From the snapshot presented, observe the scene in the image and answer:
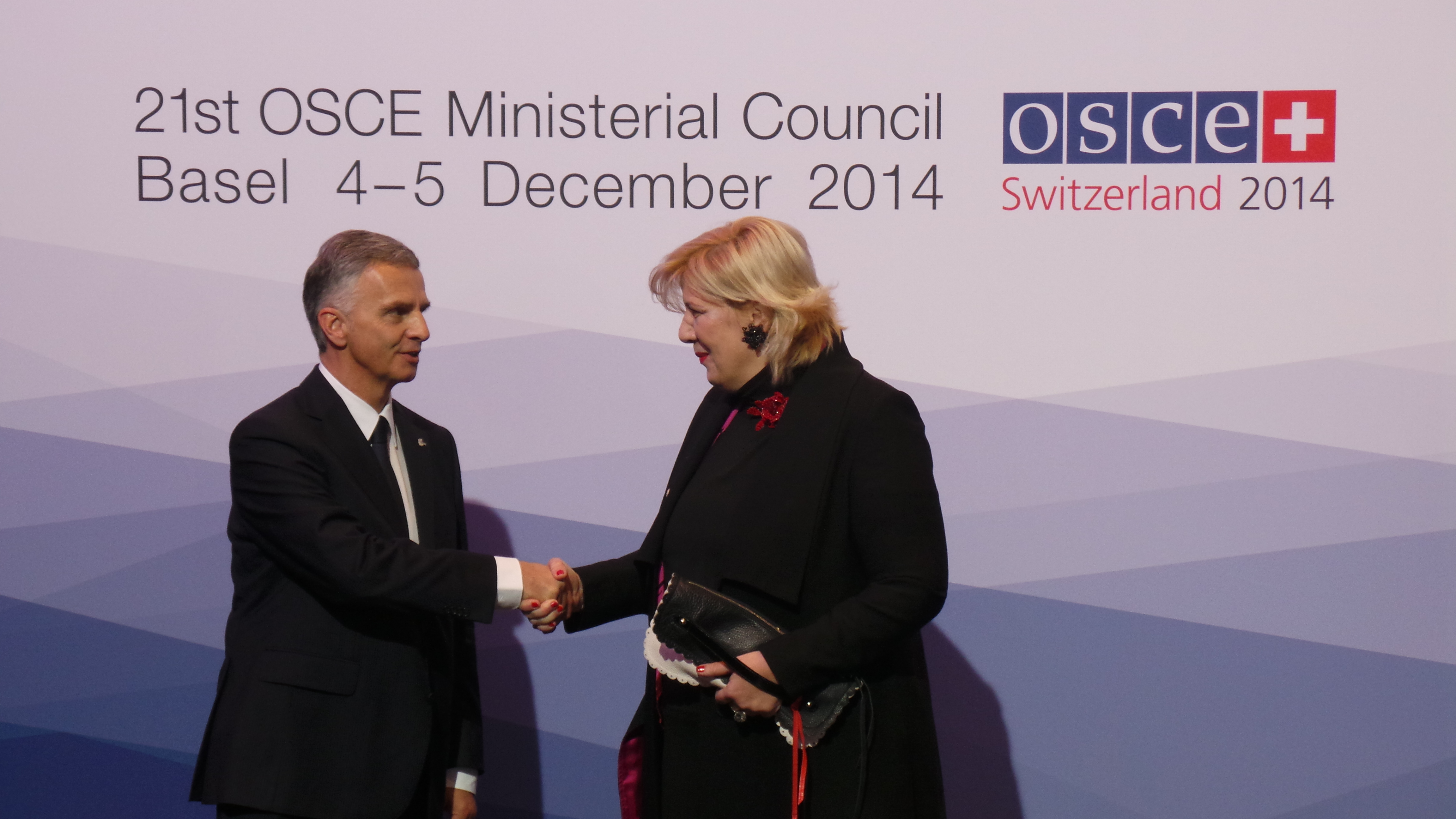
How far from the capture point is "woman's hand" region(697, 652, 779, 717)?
2.11m

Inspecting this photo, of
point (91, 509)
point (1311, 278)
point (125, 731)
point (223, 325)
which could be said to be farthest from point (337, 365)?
point (1311, 278)

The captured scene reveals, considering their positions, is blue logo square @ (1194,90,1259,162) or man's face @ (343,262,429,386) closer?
man's face @ (343,262,429,386)

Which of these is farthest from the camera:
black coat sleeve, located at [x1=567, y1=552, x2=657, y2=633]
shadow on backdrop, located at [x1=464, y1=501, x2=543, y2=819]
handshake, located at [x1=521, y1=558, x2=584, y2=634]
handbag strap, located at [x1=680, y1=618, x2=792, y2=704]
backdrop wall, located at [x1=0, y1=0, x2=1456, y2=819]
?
shadow on backdrop, located at [x1=464, y1=501, x2=543, y2=819]

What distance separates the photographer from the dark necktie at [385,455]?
245 centimetres

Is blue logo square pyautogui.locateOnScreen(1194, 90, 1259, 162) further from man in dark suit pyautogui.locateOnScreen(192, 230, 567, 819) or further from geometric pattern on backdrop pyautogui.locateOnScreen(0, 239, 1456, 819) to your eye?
man in dark suit pyautogui.locateOnScreen(192, 230, 567, 819)

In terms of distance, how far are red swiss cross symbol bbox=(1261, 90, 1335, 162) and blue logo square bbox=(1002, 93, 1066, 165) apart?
0.56 m

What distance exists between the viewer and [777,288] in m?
2.33

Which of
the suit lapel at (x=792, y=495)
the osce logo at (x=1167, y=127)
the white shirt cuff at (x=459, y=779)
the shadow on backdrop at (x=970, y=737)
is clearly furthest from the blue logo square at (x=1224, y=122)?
the white shirt cuff at (x=459, y=779)

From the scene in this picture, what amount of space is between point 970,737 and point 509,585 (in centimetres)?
154

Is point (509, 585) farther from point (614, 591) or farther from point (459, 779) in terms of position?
point (459, 779)

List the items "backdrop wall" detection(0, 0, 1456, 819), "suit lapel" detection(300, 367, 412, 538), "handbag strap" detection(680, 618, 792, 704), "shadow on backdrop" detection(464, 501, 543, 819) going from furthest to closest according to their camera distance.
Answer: "shadow on backdrop" detection(464, 501, 543, 819) < "backdrop wall" detection(0, 0, 1456, 819) < "suit lapel" detection(300, 367, 412, 538) < "handbag strap" detection(680, 618, 792, 704)

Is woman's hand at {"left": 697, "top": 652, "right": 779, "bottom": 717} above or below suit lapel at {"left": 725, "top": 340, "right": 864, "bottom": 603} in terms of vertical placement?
below

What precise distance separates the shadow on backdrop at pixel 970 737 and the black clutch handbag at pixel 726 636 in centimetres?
127

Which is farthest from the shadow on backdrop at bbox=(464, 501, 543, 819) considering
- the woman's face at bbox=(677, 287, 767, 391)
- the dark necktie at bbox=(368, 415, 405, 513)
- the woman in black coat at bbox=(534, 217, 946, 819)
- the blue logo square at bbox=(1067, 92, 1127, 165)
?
the blue logo square at bbox=(1067, 92, 1127, 165)
